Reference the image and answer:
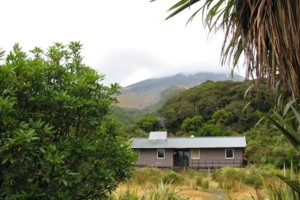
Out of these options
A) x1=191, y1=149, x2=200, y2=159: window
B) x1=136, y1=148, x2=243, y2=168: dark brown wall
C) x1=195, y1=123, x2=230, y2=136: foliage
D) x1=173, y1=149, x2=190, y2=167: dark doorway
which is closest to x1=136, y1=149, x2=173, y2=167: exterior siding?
x1=136, y1=148, x2=243, y2=168: dark brown wall

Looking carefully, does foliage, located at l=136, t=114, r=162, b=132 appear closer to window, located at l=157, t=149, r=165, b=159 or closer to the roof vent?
the roof vent

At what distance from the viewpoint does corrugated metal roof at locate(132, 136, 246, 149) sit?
3812 centimetres

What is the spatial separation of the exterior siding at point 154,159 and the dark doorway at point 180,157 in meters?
1.11

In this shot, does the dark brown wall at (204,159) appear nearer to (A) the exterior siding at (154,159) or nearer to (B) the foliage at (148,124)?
(A) the exterior siding at (154,159)

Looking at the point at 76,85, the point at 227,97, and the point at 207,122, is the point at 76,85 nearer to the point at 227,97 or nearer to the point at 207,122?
the point at 207,122

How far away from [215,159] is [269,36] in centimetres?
3550

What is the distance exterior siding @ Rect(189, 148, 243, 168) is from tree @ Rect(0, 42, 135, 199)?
35.0m

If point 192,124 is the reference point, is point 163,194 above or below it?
below

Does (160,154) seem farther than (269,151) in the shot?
Yes

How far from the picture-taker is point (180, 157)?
41.6m

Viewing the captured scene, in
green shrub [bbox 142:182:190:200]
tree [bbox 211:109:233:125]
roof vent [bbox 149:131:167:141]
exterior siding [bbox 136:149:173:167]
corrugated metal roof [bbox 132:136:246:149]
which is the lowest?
exterior siding [bbox 136:149:173:167]

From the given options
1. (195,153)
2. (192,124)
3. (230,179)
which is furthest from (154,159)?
(230,179)

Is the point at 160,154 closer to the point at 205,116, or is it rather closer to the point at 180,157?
the point at 180,157

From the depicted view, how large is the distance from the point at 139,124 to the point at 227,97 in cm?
1268
